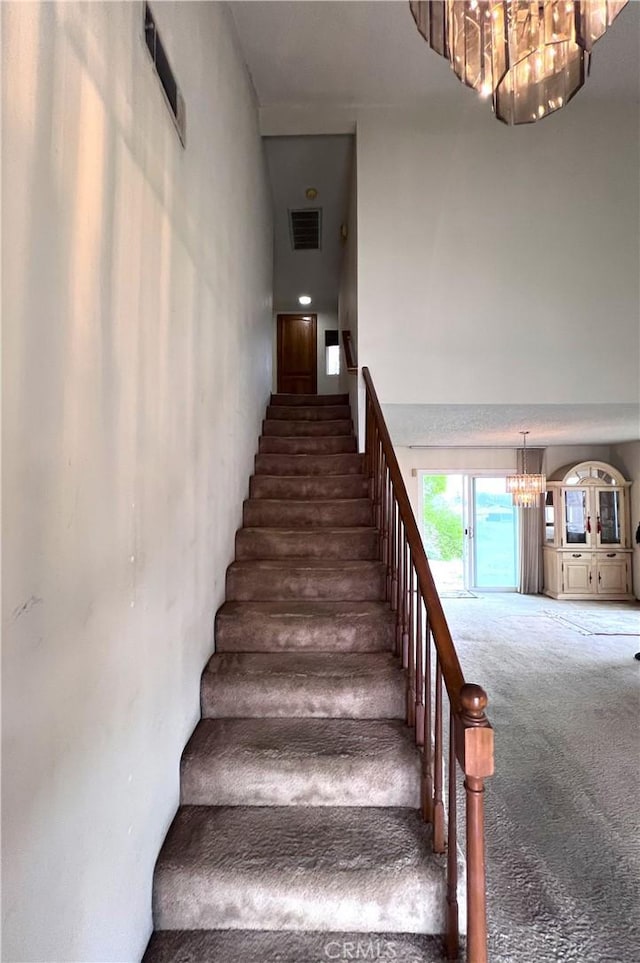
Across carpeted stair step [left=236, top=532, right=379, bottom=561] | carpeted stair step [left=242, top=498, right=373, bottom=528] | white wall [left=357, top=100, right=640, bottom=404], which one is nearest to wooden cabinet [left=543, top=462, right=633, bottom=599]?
white wall [left=357, top=100, right=640, bottom=404]

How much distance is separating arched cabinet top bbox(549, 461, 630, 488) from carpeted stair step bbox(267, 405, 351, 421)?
177 inches

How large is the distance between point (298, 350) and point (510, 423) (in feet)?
16.5

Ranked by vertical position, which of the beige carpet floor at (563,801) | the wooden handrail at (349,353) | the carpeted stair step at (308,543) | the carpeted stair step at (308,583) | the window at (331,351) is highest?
the window at (331,351)

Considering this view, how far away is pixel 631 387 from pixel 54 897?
14.6 feet

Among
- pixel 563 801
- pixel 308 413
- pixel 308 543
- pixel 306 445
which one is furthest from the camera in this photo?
pixel 308 413

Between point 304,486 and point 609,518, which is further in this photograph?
point 609,518

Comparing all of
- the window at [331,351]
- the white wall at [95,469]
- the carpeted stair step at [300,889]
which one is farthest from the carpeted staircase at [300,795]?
the window at [331,351]

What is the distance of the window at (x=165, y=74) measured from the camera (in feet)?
4.86

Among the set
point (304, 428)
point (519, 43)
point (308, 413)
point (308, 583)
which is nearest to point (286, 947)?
point (308, 583)

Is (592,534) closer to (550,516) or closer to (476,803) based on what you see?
(550,516)

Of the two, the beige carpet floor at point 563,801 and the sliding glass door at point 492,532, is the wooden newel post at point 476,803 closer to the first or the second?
the beige carpet floor at point 563,801

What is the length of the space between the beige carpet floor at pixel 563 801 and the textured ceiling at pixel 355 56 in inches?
187

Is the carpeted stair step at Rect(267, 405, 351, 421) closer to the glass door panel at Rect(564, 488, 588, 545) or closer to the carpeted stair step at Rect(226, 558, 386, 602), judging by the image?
the carpeted stair step at Rect(226, 558, 386, 602)

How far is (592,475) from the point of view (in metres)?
7.19
